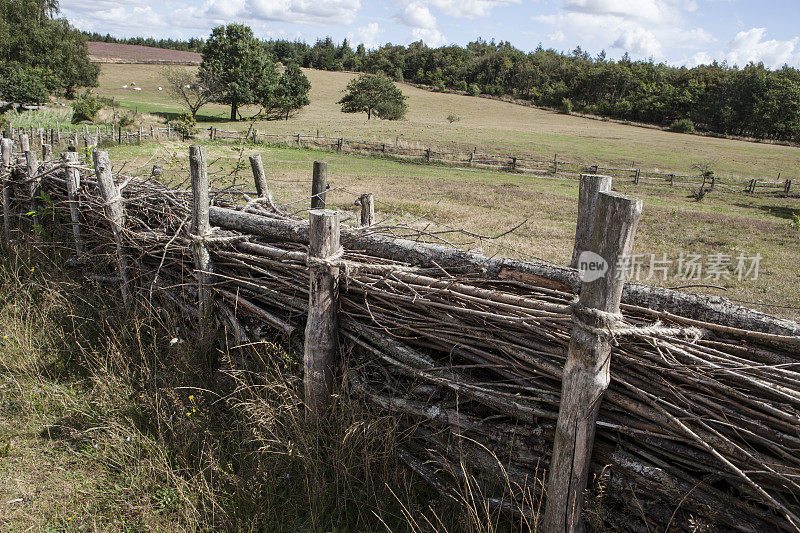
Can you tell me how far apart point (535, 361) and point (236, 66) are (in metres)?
51.9

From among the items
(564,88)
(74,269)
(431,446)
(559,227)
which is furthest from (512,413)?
(564,88)

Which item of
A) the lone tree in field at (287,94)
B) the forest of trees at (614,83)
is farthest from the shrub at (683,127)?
the lone tree in field at (287,94)

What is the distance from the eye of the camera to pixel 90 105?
36594 mm

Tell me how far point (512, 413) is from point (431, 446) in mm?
592

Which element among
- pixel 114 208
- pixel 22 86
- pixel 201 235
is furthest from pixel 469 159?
pixel 22 86

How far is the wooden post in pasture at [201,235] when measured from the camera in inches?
153

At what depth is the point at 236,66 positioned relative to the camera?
4778cm

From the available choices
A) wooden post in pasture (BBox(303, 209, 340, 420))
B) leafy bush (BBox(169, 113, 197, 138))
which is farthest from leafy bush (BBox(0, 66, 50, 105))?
wooden post in pasture (BBox(303, 209, 340, 420))

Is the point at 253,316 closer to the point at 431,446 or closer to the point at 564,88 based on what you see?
the point at 431,446

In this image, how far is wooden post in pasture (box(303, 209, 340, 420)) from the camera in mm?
3043

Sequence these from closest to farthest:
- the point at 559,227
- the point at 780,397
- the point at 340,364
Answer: the point at 780,397 < the point at 340,364 < the point at 559,227

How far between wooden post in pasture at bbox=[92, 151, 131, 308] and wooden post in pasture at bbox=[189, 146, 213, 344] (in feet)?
3.33

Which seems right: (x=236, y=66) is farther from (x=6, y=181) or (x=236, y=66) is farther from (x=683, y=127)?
(x=683, y=127)

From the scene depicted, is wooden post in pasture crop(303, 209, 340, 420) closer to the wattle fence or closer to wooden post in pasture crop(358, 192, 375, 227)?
the wattle fence
